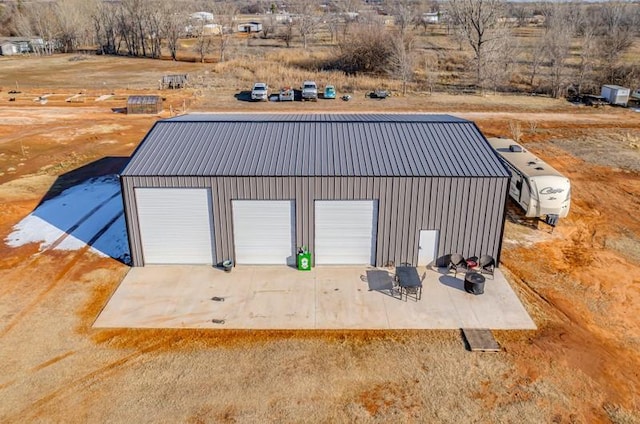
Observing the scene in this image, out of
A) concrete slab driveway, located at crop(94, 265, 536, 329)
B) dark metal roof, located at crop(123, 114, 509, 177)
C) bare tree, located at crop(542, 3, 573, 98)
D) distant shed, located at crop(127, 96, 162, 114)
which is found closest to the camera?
concrete slab driveway, located at crop(94, 265, 536, 329)

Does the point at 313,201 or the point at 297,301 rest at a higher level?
the point at 313,201

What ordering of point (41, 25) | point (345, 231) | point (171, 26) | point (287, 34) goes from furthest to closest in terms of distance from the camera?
1. point (41, 25)
2. point (287, 34)
3. point (171, 26)
4. point (345, 231)

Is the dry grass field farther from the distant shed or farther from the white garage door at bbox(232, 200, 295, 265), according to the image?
the distant shed

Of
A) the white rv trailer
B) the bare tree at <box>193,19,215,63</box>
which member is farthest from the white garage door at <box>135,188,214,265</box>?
the bare tree at <box>193,19,215,63</box>

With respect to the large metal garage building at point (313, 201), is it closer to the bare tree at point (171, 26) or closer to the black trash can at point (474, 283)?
the black trash can at point (474, 283)

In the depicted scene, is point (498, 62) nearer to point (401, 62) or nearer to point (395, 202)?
point (401, 62)

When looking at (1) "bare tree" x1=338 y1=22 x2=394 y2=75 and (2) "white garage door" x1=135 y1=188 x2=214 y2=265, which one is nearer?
(2) "white garage door" x1=135 y1=188 x2=214 y2=265

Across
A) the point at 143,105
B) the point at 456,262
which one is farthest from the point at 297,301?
the point at 143,105
